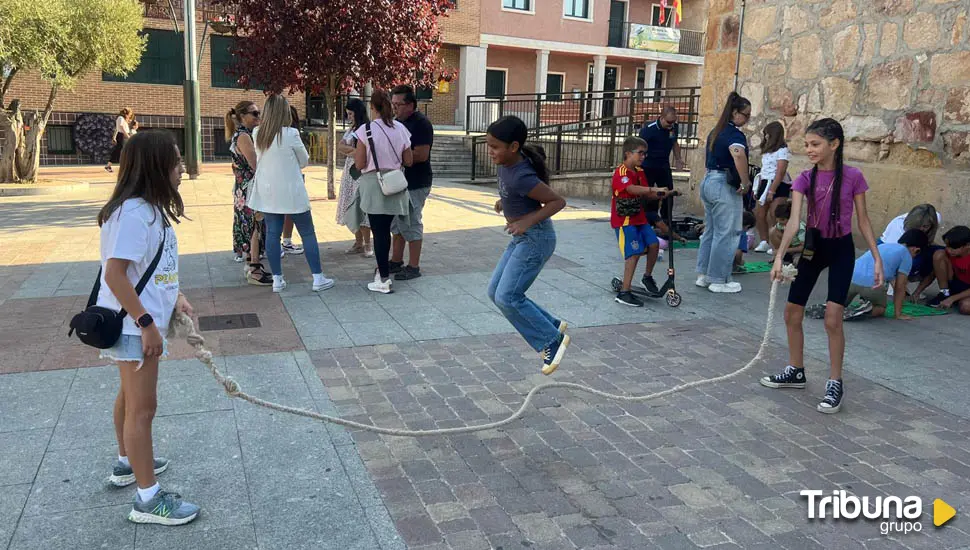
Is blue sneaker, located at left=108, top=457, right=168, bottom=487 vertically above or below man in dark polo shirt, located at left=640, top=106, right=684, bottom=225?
below

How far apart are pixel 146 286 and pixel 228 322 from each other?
3.18 m

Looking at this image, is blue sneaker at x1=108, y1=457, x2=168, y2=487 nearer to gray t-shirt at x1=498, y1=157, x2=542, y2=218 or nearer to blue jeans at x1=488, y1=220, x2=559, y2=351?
blue jeans at x1=488, y1=220, x2=559, y2=351

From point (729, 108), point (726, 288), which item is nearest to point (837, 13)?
point (729, 108)

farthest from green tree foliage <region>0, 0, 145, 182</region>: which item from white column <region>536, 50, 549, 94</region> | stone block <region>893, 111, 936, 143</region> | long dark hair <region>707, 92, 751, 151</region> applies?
white column <region>536, 50, 549, 94</region>

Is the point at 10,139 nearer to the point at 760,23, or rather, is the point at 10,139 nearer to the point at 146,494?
the point at 760,23

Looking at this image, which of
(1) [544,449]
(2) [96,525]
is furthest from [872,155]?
(2) [96,525]

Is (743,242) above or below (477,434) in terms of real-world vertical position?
above

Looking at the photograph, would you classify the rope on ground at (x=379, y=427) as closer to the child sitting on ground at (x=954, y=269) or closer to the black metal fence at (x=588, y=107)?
the child sitting on ground at (x=954, y=269)

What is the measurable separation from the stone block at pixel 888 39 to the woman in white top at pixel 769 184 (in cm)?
130

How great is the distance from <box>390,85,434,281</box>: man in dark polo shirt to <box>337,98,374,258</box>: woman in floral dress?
0.38 metres

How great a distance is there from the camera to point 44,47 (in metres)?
14.2

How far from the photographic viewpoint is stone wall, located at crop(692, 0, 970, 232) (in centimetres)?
761

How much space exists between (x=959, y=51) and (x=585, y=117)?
1357cm

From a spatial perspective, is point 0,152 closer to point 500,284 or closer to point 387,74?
point 387,74
